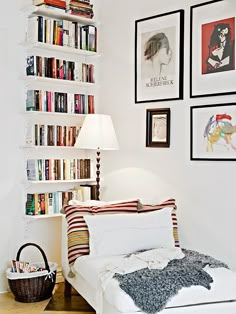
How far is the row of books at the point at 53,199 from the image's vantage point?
14.1ft

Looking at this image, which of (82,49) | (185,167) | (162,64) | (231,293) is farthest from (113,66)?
(231,293)

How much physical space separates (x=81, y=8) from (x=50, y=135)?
1.18 m

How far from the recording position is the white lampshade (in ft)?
14.0

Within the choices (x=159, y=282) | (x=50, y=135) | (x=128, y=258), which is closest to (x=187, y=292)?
(x=159, y=282)

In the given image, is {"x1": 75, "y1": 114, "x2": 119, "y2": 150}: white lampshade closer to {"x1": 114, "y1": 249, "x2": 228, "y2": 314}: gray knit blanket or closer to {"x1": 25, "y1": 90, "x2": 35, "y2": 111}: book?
{"x1": 25, "y1": 90, "x2": 35, "y2": 111}: book

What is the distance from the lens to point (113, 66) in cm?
466

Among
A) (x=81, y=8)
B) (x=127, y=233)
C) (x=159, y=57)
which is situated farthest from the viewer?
(x=81, y=8)

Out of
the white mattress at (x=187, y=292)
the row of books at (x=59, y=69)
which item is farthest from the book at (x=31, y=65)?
the white mattress at (x=187, y=292)

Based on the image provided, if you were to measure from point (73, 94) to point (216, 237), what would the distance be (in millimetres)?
1802

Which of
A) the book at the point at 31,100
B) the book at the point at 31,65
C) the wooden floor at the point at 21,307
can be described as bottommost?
the wooden floor at the point at 21,307

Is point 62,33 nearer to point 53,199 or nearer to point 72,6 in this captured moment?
point 72,6

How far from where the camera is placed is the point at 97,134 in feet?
14.0

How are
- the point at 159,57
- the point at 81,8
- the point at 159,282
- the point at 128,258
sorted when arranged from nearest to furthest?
the point at 159,282 < the point at 128,258 < the point at 159,57 < the point at 81,8

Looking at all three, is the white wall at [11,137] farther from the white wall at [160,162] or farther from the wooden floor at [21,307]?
the white wall at [160,162]
